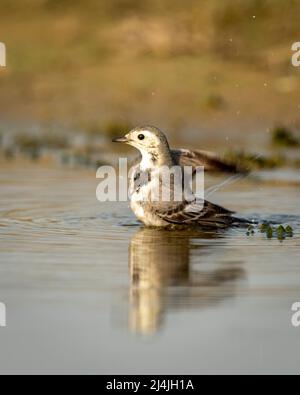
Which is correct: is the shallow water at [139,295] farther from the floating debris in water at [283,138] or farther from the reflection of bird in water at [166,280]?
the floating debris in water at [283,138]

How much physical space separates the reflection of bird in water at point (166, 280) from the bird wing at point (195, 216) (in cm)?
40

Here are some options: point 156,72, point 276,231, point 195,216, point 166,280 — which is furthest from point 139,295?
point 156,72

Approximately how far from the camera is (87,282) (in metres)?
7.88

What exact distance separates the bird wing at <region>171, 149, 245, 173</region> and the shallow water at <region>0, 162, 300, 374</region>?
0.65 meters

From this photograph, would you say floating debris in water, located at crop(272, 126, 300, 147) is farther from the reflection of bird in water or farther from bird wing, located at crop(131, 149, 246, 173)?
the reflection of bird in water

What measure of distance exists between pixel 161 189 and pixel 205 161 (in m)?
0.71

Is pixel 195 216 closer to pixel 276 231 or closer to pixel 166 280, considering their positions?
pixel 276 231

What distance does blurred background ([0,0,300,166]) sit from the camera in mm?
19172

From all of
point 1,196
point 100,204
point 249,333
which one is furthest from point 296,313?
point 1,196

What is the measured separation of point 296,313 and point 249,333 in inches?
23.9

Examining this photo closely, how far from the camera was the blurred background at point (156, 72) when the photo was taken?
62.9ft

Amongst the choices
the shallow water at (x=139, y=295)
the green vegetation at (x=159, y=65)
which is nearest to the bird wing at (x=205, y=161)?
the shallow water at (x=139, y=295)

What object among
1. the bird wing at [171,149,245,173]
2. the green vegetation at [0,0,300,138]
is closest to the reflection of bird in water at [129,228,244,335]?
the bird wing at [171,149,245,173]
